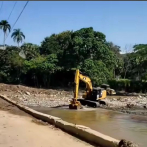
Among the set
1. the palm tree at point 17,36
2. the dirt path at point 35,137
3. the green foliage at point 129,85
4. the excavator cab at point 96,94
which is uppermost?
the palm tree at point 17,36

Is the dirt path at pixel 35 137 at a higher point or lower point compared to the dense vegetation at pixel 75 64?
lower

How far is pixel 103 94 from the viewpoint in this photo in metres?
25.0

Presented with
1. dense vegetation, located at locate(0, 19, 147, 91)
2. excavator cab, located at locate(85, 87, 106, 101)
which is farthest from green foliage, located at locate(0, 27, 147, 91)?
excavator cab, located at locate(85, 87, 106, 101)

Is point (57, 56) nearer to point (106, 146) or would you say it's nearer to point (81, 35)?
point (81, 35)

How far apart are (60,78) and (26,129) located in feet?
132

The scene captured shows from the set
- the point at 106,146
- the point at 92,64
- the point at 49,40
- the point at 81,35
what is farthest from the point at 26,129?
the point at 49,40

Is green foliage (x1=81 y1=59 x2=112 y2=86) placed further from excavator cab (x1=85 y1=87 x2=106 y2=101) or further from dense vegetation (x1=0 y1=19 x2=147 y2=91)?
excavator cab (x1=85 y1=87 x2=106 y2=101)

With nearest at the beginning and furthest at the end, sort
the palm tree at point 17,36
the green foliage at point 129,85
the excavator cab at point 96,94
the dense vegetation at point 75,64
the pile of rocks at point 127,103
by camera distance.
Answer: the excavator cab at point 96,94, the pile of rocks at point 127,103, the dense vegetation at point 75,64, the green foliage at point 129,85, the palm tree at point 17,36

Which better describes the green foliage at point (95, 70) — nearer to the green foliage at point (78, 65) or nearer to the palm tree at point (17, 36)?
the green foliage at point (78, 65)

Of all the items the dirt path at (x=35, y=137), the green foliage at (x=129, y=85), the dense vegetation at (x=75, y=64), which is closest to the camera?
the dirt path at (x=35, y=137)

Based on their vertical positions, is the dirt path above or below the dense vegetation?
below

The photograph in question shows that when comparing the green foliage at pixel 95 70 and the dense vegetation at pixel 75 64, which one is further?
the dense vegetation at pixel 75 64

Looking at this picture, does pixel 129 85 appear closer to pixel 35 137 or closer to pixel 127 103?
pixel 127 103

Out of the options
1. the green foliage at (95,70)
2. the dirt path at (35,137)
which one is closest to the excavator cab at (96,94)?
the dirt path at (35,137)
